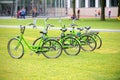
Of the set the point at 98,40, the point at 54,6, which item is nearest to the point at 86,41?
the point at 98,40

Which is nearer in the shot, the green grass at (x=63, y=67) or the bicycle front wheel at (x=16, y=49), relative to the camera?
the green grass at (x=63, y=67)

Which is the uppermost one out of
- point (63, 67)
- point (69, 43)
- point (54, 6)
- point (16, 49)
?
point (54, 6)

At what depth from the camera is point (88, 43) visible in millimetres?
15523

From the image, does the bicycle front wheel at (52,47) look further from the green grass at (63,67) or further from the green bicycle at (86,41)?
the green bicycle at (86,41)

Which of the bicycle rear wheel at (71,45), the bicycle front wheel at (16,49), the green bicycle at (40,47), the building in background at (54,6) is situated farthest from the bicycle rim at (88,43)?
the building in background at (54,6)

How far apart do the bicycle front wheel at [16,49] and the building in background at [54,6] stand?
48.3 meters

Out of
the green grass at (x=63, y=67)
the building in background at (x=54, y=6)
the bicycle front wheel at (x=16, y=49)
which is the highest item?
the building in background at (x=54, y=6)

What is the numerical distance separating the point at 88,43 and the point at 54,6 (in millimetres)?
57675

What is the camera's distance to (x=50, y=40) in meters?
13.2

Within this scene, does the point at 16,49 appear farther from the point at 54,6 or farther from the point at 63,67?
the point at 54,6

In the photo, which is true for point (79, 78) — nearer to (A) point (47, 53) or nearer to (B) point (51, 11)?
(A) point (47, 53)

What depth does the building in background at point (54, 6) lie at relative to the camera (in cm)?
6741

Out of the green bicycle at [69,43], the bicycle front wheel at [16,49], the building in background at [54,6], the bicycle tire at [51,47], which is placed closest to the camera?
the bicycle tire at [51,47]

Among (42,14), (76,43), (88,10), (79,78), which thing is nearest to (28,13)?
(42,14)
